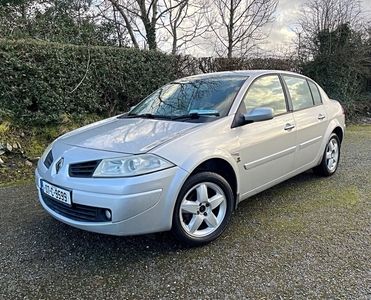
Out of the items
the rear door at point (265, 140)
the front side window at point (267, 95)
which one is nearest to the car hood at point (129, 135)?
the rear door at point (265, 140)

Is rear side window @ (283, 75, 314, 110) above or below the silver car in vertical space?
above

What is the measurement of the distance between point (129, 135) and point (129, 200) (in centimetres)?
74

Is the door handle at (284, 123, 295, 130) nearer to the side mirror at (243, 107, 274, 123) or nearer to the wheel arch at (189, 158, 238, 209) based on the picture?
the side mirror at (243, 107, 274, 123)

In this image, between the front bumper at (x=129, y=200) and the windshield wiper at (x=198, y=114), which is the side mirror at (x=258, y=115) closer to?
the windshield wiper at (x=198, y=114)

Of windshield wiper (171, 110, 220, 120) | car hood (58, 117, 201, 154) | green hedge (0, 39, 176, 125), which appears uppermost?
green hedge (0, 39, 176, 125)

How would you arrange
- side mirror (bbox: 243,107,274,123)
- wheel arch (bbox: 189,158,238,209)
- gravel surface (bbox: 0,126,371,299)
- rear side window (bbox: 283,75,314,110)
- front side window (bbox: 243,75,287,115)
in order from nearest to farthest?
gravel surface (bbox: 0,126,371,299)
wheel arch (bbox: 189,158,238,209)
side mirror (bbox: 243,107,274,123)
front side window (bbox: 243,75,287,115)
rear side window (bbox: 283,75,314,110)

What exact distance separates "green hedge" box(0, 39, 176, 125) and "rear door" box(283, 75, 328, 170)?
4.25 m

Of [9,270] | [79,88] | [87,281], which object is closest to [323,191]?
[87,281]

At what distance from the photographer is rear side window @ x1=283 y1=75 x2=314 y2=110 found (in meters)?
3.81

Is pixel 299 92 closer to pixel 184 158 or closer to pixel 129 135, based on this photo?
pixel 184 158

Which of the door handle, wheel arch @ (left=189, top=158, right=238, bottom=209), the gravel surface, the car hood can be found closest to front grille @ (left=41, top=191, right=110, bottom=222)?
the gravel surface

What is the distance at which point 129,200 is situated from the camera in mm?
2209

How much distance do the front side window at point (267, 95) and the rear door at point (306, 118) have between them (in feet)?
0.70

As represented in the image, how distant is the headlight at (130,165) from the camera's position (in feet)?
7.47
